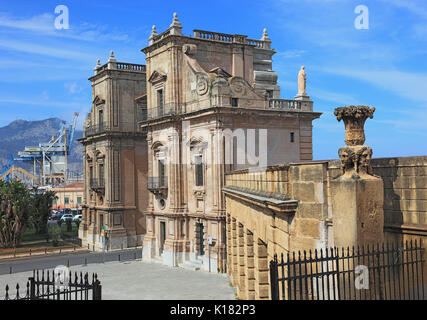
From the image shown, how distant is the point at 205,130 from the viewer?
31594mm

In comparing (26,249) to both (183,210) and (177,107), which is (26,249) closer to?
(183,210)

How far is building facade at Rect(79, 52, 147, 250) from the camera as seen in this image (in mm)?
44719

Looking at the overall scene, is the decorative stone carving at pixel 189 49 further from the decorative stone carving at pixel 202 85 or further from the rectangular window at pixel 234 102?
the rectangular window at pixel 234 102

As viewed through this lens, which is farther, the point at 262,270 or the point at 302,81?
the point at 302,81

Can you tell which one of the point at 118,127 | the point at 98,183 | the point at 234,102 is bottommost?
the point at 98,183

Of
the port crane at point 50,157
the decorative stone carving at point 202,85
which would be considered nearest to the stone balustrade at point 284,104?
the decorative stone carving at point 202,85

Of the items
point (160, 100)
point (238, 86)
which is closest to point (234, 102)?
point (238, 86)

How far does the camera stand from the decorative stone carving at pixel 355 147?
953 cm

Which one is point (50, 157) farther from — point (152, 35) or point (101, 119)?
point (152, 35)

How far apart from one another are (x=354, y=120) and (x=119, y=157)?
123 feet

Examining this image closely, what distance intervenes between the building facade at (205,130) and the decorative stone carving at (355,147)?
20614mm

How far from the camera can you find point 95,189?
4719 cm

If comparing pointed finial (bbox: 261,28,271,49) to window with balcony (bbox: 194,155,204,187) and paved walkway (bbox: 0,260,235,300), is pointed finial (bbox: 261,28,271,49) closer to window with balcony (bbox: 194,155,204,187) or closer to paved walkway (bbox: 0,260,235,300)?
window with balcony (bbox: 194,155,204,187)
